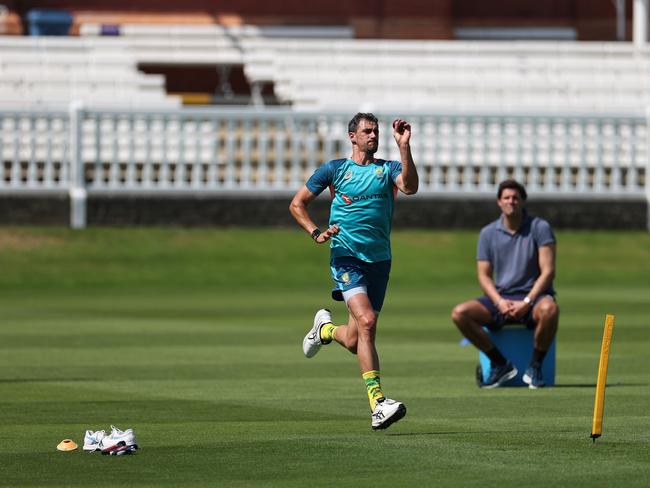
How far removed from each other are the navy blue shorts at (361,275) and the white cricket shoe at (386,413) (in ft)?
3.46

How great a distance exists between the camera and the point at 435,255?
2506 cm

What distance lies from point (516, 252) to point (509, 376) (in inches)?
42.0

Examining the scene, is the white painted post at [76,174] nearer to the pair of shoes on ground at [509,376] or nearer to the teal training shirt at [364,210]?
the pair of shoes on ground at [509,376]

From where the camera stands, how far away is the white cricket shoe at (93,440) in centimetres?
917

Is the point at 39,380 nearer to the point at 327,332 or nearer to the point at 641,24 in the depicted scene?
the point at 327,332

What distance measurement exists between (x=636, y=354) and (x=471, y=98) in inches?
627

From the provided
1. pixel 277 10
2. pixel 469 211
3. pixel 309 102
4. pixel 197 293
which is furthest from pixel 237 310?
pixel 277 10

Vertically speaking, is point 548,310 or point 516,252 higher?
point 516,252

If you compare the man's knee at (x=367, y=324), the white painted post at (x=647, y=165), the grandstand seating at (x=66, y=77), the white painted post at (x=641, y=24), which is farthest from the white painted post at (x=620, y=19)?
the man's knee at (x=367, y=324)

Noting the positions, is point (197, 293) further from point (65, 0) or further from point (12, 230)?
point (65, 0)

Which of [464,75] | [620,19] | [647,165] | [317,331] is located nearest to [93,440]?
[317,331]

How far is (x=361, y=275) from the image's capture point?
1080cm

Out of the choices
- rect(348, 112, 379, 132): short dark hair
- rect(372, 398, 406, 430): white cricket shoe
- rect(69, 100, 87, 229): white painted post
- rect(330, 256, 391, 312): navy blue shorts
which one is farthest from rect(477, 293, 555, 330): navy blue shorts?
rect(69, 100, 87, 229): white painted post

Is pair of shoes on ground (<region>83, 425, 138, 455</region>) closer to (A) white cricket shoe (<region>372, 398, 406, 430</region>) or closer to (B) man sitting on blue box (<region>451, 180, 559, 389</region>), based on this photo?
(A) white cricket shoe (<region>372, 398, 406, 430</region>)
